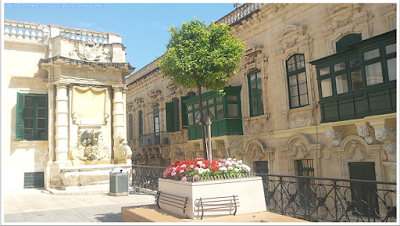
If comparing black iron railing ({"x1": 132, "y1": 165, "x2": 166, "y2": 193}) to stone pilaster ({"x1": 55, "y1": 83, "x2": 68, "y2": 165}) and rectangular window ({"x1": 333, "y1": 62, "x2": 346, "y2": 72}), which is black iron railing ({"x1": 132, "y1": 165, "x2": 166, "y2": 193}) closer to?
stone pilaster ({"x1": 55, "y1": 83, "x2": 68, "y2": 165})

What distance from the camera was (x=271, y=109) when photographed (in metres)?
16.2

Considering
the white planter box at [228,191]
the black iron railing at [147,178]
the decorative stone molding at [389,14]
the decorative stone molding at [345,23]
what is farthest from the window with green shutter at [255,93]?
the white planter box at [228,191]

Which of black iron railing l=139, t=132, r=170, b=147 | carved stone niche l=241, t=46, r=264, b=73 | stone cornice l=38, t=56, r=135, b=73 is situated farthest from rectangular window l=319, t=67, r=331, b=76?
black iron railing l=139, t=132, r=170, b=147

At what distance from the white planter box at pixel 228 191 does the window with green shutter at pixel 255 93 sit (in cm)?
997

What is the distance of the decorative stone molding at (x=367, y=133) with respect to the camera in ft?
39.2

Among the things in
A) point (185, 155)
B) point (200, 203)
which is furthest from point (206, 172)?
point (185, 155)

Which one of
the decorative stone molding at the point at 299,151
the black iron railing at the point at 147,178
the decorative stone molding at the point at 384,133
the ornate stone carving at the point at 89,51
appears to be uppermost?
the ornate stone carving at the point at 89,51

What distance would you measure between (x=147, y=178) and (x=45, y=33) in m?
8.84

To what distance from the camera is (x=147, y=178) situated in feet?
49.4

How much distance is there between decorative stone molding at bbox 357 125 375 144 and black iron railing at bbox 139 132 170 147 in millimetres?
14559

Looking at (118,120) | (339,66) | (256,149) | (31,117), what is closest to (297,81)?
(339,66)

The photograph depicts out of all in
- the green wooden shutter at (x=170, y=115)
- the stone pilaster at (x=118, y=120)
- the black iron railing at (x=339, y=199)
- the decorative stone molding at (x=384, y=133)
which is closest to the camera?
the black iron railing at (x=339, y=199)

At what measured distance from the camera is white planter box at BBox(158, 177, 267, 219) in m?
6.80

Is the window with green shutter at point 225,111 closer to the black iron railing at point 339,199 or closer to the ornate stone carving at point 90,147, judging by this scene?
the black iron railing at point 339,199
